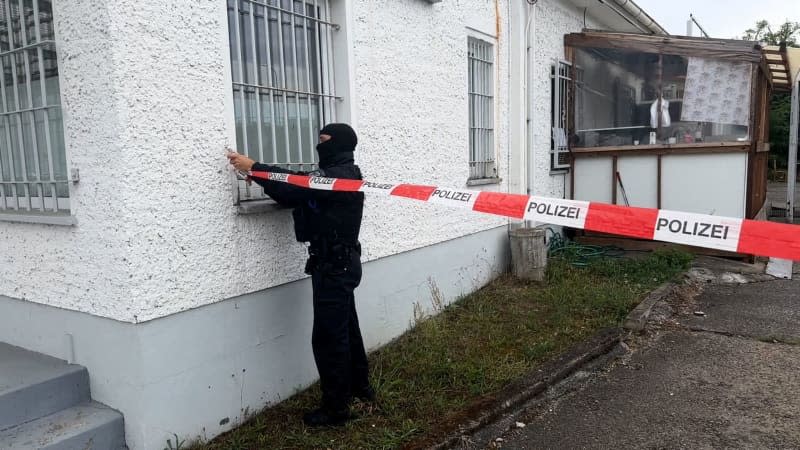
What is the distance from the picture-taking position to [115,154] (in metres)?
2.75

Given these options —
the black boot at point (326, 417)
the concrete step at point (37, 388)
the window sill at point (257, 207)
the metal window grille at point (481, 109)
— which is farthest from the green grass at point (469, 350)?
the metal window grille at point (481, 109)

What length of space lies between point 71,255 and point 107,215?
0.46 metres

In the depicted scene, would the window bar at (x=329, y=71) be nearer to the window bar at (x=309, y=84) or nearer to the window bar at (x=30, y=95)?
the window bar at (x=309, y=84)

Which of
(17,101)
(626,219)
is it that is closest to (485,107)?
(626,219)

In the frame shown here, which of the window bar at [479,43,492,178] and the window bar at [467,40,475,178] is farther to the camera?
the window bar at [479,43,492,178]

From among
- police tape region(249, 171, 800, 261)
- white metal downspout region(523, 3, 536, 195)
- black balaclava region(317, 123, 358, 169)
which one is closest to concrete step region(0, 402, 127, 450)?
police tape region(249, 171, 800, 261)

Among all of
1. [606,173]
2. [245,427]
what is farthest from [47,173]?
[606,173]

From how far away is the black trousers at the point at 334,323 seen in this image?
10.7 ft

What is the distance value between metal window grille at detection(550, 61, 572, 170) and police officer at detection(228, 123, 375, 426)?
18.5 ft

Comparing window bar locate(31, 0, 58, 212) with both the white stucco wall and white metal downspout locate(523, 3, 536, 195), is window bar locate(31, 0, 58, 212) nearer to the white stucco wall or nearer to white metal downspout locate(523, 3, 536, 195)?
the white stucco wall

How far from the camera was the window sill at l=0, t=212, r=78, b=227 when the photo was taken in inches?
119

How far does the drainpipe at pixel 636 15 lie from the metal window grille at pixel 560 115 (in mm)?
1404

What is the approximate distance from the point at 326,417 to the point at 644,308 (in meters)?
3.60

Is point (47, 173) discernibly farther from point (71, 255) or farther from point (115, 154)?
point (115, 154)
